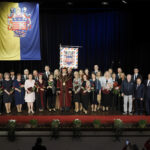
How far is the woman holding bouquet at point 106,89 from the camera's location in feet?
25.6

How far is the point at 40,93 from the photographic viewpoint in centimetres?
784

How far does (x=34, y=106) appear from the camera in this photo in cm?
834

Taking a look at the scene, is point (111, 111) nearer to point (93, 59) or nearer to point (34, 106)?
point (34, 106)

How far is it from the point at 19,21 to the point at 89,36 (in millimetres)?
3777

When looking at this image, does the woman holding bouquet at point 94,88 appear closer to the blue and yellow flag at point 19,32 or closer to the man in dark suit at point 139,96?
the man in dark suit at point 139,96

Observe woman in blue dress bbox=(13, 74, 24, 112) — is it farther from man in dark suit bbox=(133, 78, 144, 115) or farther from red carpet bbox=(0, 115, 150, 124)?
man in dark suit bbox=(133, 78, 144, 115)

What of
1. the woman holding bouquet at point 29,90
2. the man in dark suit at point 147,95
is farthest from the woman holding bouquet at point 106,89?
the woman holding bouquet at point 29,90

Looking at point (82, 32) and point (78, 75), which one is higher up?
point (82, 32)

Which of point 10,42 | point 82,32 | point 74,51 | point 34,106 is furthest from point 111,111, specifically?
point 10,42

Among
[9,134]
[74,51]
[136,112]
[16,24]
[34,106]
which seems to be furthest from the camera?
[74,51]

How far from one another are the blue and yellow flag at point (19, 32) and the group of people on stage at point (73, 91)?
206 centimetres

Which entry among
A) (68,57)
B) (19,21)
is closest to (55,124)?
(68,57)

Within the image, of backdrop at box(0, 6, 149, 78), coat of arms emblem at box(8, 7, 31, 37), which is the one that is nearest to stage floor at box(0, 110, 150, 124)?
backdrop at box(0, 6, 149, 78)

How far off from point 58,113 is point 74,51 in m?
3.87
